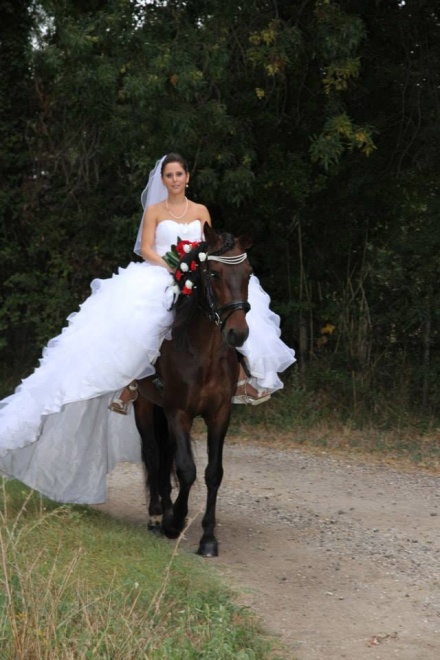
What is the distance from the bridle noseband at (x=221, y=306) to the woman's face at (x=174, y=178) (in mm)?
973

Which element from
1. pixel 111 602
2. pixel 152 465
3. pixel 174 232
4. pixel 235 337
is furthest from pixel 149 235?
pixel 111 602

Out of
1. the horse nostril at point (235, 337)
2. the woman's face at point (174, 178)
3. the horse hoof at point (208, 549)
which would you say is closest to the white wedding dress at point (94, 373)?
the woman's face at point (174, 178)

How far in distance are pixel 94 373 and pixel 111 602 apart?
85.2 inches

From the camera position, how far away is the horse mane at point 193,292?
644 centimetres

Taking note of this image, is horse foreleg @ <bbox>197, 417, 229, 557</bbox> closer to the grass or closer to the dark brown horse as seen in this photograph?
the dark brown horse

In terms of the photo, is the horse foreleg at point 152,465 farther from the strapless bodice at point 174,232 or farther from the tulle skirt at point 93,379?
the strapless bodice at point 174,232

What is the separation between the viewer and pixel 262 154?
42.5ft

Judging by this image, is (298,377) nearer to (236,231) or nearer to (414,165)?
(236,231)

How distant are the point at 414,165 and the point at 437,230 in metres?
0.98

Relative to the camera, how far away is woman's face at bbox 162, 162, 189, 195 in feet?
Result: 23.6

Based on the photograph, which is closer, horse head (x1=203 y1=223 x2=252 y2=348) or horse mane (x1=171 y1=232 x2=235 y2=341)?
horse head (x1=203 y1=223 x2=252 y2=348)

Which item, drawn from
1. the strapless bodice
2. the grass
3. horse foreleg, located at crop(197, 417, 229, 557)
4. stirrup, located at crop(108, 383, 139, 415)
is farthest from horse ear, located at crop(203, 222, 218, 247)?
the grass

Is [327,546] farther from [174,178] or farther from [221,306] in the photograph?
[174,178]

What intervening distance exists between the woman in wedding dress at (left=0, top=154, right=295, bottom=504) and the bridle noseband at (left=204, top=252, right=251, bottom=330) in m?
0.62
